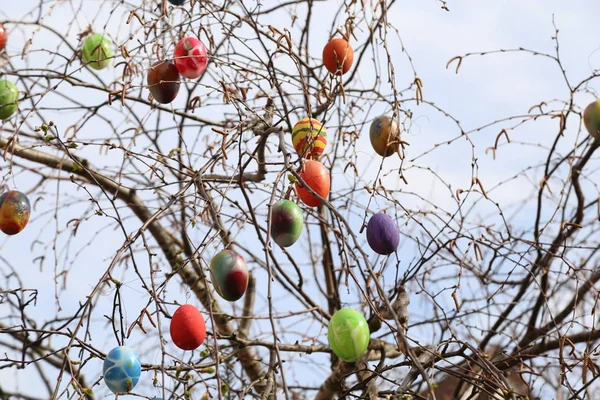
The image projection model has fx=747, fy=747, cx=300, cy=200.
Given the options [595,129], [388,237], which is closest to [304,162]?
[388,237]

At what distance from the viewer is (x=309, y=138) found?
2357 millimetres

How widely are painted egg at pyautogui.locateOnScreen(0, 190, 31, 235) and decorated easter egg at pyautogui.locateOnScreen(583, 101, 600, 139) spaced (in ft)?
7.98

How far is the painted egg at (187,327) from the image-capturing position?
221cm

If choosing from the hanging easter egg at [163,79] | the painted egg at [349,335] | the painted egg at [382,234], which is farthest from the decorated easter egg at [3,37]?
the painted egg at [349,335]

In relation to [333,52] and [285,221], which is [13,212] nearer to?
[285,221]

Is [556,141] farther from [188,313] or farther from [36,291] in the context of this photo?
[36,291]

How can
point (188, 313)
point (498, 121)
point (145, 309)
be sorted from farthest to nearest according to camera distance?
point (498, 121)
point (188, 313)
point (145, 309)

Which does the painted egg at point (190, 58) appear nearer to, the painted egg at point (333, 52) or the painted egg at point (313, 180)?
the painted egg at point (333, 52)

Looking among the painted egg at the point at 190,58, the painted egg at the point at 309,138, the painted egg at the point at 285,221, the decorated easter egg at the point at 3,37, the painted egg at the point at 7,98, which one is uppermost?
the decorated easter egg at the point at 3,37

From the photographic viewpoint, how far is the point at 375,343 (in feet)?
10.7

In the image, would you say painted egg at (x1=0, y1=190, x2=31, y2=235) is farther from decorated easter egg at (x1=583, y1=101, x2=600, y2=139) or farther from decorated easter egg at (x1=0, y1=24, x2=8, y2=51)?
decorated easter egg at (x1=583, y1=101, x2=600, y2=139)

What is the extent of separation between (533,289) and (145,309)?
2.62 m


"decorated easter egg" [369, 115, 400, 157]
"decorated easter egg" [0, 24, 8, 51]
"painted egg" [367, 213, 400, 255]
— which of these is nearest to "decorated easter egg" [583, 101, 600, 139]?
"decorated easter egg" [369, 115, 400, 157]

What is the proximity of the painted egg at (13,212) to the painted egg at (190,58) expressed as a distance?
0.79 metres
